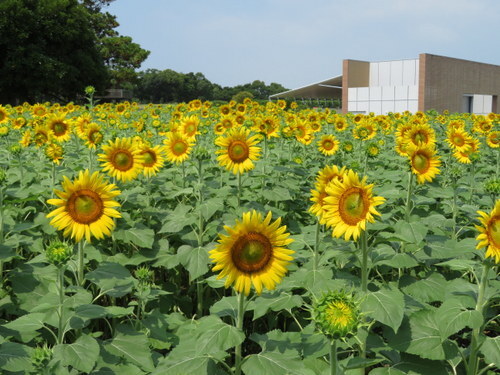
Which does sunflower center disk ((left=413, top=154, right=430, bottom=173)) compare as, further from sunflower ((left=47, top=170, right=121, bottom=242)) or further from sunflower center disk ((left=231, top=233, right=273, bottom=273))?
sunflower ((left=47, top=170, right=121, bottom=242))

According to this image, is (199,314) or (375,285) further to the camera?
(199,314)

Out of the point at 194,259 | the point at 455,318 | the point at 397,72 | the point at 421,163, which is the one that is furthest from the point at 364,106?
the point at 455,318

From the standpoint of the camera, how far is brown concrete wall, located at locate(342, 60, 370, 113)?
142 feet

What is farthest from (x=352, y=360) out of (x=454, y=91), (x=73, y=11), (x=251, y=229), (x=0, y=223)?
(x=454, y=91)

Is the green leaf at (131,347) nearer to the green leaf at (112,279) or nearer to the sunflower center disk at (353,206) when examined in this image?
the green leaf at (112,279)

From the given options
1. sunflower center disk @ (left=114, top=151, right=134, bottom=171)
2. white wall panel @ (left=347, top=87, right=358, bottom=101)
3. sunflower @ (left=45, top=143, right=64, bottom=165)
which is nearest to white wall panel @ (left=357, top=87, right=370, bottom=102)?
white wall panel @ (left=347, top=87, right=358, bottom=101)

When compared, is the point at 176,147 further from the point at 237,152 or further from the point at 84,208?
the point at 84,208

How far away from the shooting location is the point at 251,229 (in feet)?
7.34

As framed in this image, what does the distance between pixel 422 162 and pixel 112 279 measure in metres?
2.24

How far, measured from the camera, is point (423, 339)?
2.55m

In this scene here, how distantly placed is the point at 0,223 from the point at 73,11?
118 feet

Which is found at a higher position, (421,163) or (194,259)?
(421,163)

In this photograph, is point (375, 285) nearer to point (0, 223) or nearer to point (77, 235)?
point (77, 235)

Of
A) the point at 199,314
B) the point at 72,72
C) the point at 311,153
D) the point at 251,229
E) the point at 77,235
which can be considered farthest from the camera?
the point at 72,72
